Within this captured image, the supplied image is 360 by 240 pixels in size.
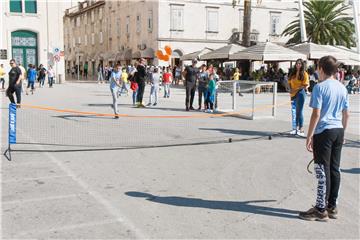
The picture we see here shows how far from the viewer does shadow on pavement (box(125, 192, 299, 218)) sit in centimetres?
518

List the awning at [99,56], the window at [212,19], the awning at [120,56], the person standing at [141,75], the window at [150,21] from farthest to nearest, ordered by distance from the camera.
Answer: the awning at [99,56] → the awning at [120,56] → the window at [212,19] → the window at [150,21] → the person standing at [141,75]

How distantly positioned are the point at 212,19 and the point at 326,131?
41738 millimetres

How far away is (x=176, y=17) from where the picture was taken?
43281 millimetres

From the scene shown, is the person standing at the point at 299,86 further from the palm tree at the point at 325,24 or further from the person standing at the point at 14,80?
the palm tree at the point at 325,24

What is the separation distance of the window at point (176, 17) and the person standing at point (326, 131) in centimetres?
3933

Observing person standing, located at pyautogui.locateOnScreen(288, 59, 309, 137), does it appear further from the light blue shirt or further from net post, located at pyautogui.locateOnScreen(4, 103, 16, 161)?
net post, located at pyautogui.locateOnScreen(4, 103, 16, 161)

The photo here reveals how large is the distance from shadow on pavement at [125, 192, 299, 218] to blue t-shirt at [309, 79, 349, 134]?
106cm

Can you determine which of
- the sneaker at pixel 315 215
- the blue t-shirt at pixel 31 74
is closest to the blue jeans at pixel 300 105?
the sneaker at pixel 315 215

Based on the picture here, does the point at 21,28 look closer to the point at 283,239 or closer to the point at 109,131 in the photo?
the point at 109,131

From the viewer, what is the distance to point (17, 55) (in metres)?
38.9

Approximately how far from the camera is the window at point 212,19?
45.0 meters

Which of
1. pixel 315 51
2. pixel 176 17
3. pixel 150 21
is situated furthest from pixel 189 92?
pixel 150 21

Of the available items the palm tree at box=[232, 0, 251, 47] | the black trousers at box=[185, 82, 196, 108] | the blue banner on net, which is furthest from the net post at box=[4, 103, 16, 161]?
the palm tree at box=[232, 0, 251, 47]

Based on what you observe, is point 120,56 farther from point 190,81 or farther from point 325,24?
point 190,81
